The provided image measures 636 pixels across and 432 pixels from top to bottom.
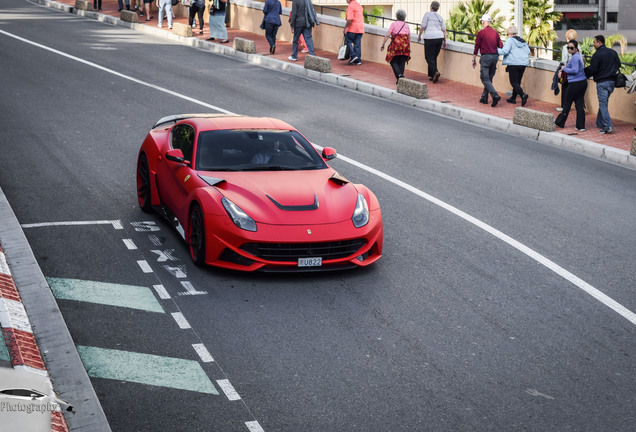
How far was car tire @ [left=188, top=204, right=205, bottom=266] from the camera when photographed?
9.36m

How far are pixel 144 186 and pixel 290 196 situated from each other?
2.82 meters

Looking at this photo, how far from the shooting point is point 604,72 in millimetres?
17984

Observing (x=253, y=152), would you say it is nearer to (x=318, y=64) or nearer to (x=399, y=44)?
(x=399, y=44)

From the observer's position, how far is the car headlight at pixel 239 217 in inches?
358

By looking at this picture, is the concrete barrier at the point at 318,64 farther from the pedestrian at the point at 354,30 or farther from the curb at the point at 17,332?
Answer: the curb at the point at 17,332

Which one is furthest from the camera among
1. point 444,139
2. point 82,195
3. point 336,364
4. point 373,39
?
point 373,39

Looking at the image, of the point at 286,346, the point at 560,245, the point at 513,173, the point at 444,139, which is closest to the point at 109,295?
the point at 286,346

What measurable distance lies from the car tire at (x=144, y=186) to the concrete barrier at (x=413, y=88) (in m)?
11.0

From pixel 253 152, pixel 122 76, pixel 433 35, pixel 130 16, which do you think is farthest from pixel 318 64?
pixel 253 152

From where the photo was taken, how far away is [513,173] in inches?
576

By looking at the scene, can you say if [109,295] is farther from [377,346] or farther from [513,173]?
[513,173]

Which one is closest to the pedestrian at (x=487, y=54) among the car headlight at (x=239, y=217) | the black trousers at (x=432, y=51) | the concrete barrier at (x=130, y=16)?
the black trousers at (x=432, y=51)

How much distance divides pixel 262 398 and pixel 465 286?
3305 mm

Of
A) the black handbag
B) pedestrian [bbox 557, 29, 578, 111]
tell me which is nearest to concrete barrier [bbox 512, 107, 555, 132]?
pedestrian [bbox 557, 29, 578, 111]
